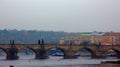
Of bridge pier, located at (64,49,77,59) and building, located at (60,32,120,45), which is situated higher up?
building, located at (60,32,120,45)

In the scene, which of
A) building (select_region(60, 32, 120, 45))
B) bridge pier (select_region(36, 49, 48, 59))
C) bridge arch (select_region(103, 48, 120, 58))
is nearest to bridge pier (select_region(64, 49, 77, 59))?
bridge pier (select_region(36, 49, 48, 59))

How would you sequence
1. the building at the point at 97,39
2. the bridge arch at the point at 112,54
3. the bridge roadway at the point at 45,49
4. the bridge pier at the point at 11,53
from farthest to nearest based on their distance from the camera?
the building at the point at 97,39 → the bridge arch at the point at 112,54 → the bridge roadway at the point at 45,49 → the bridge pier at the point at 11,53

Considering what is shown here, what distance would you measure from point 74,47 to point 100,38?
42457 mm

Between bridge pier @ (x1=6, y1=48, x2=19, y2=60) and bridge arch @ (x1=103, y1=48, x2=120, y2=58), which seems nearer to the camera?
bridge pier @ (x1=6, y1=48, x2=19, y2=60)

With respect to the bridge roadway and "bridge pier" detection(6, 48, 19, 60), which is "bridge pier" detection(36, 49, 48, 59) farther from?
"bridge pier" detection(6, 48, 19, 60)

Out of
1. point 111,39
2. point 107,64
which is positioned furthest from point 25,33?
point 107,64

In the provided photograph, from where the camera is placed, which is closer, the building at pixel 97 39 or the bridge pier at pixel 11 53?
the bridge pier at pixel 11 53

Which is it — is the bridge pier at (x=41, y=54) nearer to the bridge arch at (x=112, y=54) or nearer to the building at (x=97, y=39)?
the bridge arch at (x=112, y=54)

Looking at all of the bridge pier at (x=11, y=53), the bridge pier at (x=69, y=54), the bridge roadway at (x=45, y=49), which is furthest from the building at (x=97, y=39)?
the bridge pier at (x=11, y=53)

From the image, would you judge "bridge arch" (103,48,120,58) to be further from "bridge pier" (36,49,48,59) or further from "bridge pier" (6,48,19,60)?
"bridge pier" (6,48,19,60)

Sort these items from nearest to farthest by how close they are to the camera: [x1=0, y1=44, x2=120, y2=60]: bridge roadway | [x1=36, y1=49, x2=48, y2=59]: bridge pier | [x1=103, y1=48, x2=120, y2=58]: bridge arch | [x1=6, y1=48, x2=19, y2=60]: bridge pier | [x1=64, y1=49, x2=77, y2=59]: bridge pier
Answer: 1. [x1=6, y1=48, x2=19, y2=60]: bridge pier
2. [x1=0, y1=44, x2=120, y2=60]: bridge roadway
3. [x1=36, y1=49, x2=48, y2=59]: bridge pier
4. [x1=103, y1=48, x2=120, y2=58]: bridge arch
5. [x1=64, y1=49, x2=77, y2=59]: bridge pier

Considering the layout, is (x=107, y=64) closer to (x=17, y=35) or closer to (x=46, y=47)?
(x=46, y=47)

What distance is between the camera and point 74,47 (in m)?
73.6

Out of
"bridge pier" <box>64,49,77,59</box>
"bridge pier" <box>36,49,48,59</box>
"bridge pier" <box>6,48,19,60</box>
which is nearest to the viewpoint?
"bridge pier" <box>6,48,19,60</box>
